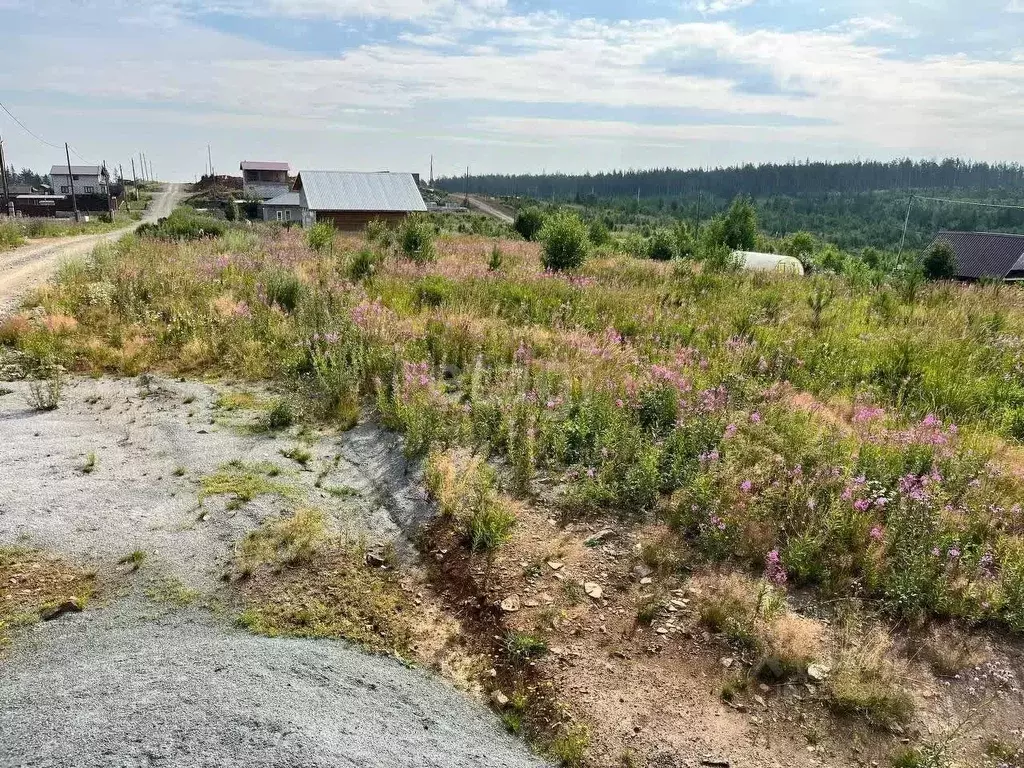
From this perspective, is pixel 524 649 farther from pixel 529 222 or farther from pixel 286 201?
pixel 286 201

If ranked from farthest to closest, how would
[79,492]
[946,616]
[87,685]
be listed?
[79,492], [946,616], [87,685]

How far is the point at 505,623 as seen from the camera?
4.32 metres

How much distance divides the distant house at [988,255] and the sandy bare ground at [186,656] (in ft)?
192

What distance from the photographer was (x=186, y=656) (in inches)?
149

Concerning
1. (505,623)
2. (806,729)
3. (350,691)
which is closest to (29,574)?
(350,691)

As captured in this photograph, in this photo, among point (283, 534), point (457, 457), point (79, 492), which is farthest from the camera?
point (457, 457)

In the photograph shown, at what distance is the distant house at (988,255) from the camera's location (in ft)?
166

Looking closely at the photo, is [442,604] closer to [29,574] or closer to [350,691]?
[350,691]

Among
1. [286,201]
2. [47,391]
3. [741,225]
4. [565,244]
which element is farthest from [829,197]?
[47,391]

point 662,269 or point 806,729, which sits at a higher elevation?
point 662,269

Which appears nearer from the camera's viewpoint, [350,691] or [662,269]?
[350,691]

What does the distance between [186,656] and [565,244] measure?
14.7m

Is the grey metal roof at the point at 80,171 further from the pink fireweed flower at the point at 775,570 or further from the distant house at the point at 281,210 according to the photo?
the pink fireweed flower at the point at 775,570

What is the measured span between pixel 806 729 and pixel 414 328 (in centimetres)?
771
